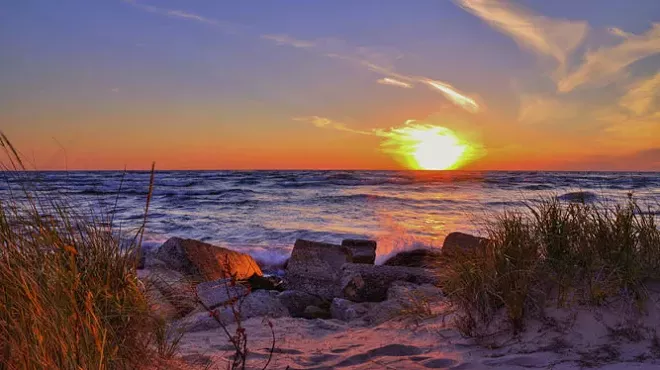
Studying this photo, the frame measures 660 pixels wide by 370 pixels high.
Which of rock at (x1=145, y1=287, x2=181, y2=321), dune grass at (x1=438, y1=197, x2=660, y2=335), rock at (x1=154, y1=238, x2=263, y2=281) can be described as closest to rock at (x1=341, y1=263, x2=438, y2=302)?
rock at (x1=154, y1=238, x2=263, y2=281)

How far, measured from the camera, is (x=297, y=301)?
21.7ft

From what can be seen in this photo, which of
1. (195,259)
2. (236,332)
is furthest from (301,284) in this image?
(236,332)

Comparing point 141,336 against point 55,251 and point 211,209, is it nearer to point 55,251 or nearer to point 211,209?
point 55,251

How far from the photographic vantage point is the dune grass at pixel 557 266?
13.1 ft

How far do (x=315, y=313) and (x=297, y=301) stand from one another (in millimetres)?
450

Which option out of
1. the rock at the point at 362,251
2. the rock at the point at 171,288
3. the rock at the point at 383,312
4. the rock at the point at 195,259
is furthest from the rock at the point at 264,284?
the rock at the point at 171,288

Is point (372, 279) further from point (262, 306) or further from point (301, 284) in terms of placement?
point (262, 306)

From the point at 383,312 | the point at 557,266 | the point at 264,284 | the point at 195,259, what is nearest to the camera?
the point at 557,266

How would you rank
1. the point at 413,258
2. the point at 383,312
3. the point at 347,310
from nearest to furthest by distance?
the point at 383,312 < the point at 347,310 < the point at 413,258

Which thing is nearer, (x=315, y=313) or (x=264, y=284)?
(x=315, y=313)

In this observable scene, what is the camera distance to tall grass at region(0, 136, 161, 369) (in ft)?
7.76

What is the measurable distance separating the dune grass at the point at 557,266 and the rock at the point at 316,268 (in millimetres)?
3417

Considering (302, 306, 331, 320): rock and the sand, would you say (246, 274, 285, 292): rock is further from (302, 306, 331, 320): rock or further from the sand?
the sand

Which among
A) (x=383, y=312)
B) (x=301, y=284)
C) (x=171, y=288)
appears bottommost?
(x=301, y=284)
